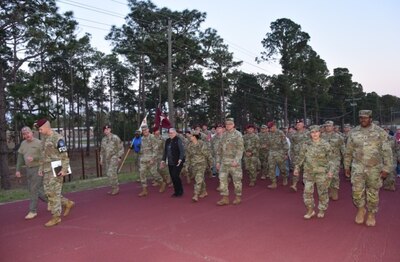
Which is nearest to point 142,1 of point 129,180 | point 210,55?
point 210,55

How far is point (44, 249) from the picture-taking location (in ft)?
18.9

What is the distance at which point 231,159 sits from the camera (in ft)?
29.5

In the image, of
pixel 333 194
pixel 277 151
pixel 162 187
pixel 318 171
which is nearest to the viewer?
pixel 318 171

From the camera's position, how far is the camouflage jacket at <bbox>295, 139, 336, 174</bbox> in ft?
23.9

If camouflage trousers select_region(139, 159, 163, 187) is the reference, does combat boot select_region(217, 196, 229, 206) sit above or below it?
below

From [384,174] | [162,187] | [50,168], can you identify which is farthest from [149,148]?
[384,174]

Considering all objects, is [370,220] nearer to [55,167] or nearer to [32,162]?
[55,167]

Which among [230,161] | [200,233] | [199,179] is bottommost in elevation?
[200,233]

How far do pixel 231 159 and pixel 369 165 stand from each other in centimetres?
320

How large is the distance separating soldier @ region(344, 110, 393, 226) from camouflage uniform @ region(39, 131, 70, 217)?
17.8ft

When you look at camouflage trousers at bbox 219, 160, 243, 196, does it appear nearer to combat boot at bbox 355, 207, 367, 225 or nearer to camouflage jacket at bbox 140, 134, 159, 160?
camouflage jacket at bbox 140, 134, 159, 160

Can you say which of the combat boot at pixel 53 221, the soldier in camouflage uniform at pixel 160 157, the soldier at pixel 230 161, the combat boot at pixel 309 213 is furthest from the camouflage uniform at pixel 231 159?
the combat boot at pixel 53 221

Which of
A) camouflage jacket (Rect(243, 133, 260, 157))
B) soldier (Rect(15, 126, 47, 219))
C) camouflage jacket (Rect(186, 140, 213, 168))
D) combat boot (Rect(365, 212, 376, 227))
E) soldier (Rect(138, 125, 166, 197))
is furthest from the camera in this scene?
camouflage jacket (Rect(243, 133, 260, 157))

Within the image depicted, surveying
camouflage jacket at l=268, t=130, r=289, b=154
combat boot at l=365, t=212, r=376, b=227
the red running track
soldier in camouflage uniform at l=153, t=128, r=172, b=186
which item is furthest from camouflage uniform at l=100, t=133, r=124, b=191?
combat boot at l=365, t=212, r=376, b=227
